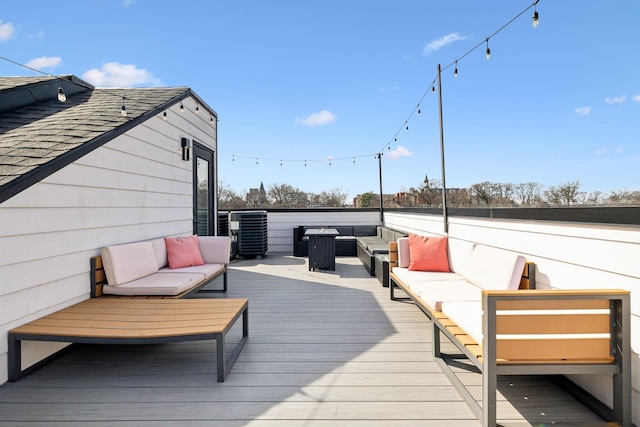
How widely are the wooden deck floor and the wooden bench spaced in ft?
0.64

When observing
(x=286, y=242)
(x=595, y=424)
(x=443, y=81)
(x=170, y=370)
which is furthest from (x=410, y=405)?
(x=286, y=242)

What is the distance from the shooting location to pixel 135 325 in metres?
2.36

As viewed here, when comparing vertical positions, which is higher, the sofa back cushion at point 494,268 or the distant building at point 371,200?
the distant building at point 371,200

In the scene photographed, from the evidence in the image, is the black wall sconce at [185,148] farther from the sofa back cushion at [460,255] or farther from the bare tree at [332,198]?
the bare tree at [332,198]

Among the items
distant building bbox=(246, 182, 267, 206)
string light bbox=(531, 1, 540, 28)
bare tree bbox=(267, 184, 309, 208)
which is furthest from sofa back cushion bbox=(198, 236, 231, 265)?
bare tree bbox=(267, 184, 309, 208)

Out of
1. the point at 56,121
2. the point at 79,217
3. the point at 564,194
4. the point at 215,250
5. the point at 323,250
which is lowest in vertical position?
the point at 323,250

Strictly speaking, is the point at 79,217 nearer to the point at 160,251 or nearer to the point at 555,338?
the point at 160,251

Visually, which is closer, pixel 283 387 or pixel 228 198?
pixel 283 387

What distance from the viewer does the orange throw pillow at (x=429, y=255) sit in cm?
388

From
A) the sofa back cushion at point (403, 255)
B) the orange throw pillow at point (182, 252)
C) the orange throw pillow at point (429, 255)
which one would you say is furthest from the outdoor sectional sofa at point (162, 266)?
the orange throw pillow at point (429, 255)

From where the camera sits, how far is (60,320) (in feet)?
7.94

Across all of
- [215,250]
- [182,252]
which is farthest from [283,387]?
[215,250]

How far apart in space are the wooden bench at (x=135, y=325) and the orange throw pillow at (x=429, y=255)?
2.04 m

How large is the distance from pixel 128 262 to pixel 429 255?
320 cm
